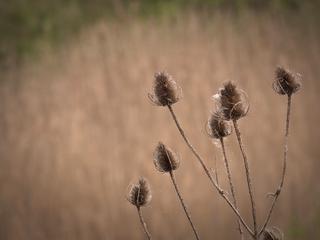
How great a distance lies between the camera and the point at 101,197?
3.31 metres

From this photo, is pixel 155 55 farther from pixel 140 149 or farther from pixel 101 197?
pixel 101 197

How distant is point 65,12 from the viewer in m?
4.45

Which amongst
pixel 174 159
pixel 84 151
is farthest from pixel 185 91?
pixel 174 159

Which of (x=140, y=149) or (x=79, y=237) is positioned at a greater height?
(x=140, y=149)

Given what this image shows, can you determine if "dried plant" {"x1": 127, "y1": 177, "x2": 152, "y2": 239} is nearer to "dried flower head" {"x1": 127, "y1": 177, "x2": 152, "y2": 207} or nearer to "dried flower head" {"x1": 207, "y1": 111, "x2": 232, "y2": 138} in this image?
"dried flower head" {"x1": 127, "y1": 177, "x2": 152, "y2": 207}

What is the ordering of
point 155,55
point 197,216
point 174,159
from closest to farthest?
point 174,159
point 197,216
point 155,55

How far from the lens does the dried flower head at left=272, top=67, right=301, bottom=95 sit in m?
0.94

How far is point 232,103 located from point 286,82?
4.2 inches

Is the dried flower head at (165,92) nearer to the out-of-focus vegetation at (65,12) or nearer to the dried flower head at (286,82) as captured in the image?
the dried flower head at (286,82)

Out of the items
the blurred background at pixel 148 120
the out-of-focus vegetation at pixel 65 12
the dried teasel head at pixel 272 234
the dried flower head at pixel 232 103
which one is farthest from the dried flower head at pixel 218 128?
the out-of-focus vegetation at pixel 65 12

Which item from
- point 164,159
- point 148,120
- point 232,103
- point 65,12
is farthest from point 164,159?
point 65,12

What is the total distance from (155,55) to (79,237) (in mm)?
1159

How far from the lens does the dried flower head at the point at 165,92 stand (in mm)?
947

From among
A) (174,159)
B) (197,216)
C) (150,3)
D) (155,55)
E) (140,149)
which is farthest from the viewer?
(150,3)
